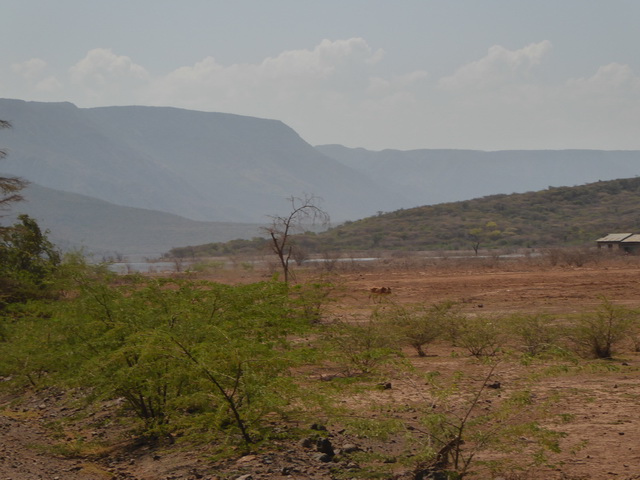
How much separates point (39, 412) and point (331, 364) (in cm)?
524

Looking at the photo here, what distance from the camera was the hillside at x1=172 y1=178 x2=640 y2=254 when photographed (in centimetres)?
7112

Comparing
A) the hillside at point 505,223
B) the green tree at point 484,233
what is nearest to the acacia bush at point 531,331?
the hillside at point 505,223

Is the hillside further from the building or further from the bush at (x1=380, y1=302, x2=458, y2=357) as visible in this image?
the bush at (x1=380, y1=302, x2=458, y2=357)

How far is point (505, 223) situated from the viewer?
258 feet

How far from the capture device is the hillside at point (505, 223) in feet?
233

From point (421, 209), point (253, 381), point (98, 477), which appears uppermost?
point (421, 209)

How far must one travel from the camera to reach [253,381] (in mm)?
9047

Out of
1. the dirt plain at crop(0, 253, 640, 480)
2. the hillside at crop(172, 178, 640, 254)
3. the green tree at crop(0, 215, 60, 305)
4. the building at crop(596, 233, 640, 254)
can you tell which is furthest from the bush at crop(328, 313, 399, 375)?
the hillside at crop(172, 178, 640, 254)

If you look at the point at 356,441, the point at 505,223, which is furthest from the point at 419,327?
the point at 505,223

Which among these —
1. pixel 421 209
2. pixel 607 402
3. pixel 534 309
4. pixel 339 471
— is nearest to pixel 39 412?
pixel 339 471

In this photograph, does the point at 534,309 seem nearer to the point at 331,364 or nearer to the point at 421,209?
the point at 331,364

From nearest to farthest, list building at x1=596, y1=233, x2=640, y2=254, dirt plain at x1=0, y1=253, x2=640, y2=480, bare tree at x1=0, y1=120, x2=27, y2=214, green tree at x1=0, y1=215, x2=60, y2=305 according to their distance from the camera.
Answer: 1. dirt plain at x1=0, y1=253, x2=640, y2=480
2. green tree at x1=0, y1=215, x2=60, y2=305
3. bare tree at x1=0, y1=120, x2=27, y2=214
4. building at x1=596, y1=233, x2=640, y2=254

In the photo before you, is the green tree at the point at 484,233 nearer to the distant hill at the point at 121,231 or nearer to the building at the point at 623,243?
the building at the point at 623,243

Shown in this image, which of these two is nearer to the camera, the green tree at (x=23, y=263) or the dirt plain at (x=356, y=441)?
the dirt plain at (x=356, y=441)
